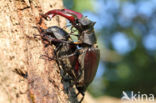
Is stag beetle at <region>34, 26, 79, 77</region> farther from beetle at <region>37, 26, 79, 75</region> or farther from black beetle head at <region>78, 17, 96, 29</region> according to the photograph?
black beetle head at <region>78, 17, 96, 29</region>

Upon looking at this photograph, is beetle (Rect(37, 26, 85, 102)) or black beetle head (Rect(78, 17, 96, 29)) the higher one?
black beetle head (Rect(78, 17, 96, 29))

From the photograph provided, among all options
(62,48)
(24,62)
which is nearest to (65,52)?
(62,48)

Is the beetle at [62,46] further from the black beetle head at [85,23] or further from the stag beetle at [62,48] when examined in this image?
the black beetle head at [85,23]

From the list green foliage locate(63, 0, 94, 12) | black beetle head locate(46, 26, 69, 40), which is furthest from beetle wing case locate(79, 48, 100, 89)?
green foliage locate(63, 0, 94, 12)

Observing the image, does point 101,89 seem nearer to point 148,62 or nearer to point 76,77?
point 148,62

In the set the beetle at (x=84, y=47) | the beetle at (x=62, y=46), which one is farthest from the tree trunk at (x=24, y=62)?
the beetle at (x=84, y=47)

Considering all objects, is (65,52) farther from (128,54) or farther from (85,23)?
(128,54)
